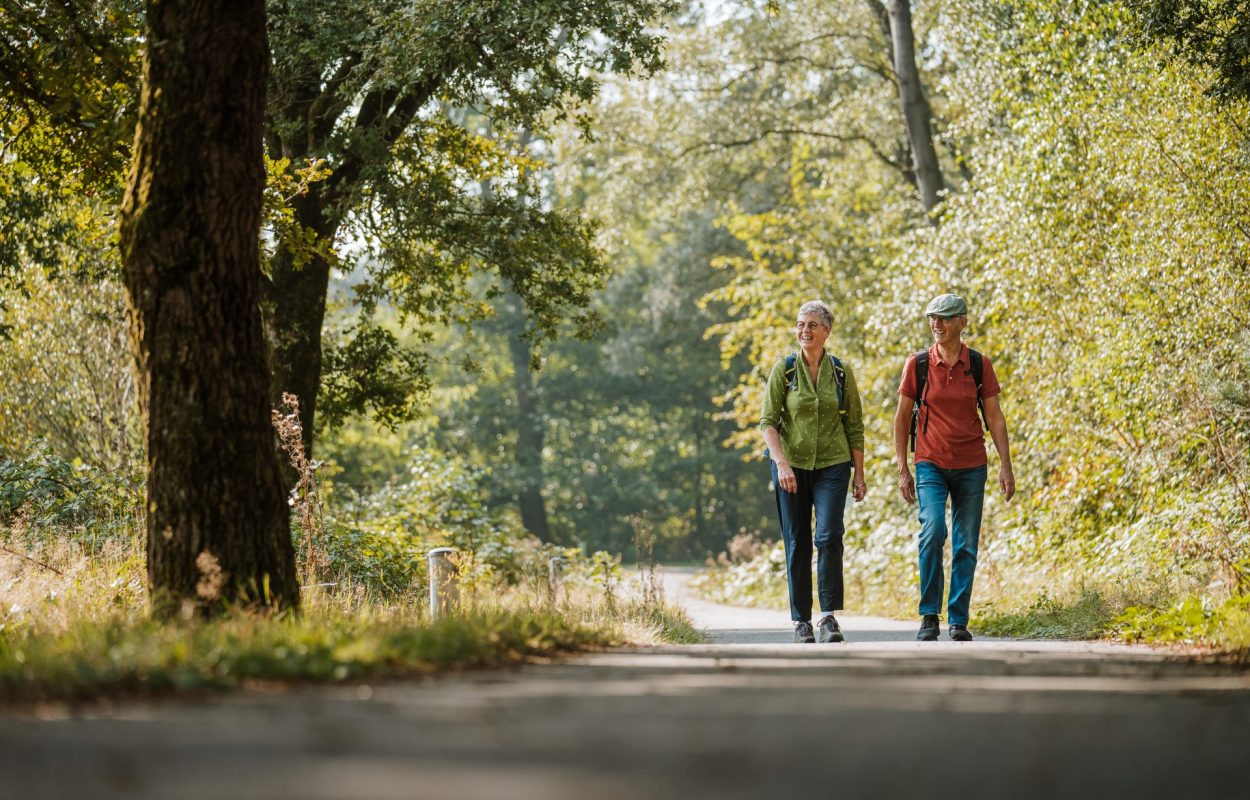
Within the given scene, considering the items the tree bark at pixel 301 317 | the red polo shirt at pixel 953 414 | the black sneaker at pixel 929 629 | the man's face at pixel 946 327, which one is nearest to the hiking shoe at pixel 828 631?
the black sneaker at pixel 929 629

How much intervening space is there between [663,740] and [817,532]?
229 inches

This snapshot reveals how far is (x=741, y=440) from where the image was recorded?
29.7 meters

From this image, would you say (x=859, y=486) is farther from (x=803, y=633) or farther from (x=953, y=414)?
(x=803, y=633)

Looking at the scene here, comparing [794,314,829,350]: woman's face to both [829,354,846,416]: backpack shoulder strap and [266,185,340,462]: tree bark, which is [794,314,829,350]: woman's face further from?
[266,185,340,462]: tree bark

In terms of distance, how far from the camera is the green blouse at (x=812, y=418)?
924 cm

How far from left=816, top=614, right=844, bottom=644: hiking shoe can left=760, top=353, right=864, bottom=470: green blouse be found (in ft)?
3.27

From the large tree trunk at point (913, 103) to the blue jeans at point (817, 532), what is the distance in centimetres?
1488

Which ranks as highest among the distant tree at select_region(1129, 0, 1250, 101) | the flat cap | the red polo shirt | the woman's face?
the distant tree at select_region(1129, 0, 1250, 101)

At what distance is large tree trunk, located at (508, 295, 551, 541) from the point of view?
192 ft

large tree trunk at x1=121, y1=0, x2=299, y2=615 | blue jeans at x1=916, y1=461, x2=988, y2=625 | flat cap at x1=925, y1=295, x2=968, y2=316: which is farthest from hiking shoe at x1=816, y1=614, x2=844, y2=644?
large tree trunk at x1=121, y1=0, x2=299, y2=615

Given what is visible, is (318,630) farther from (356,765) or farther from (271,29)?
Answer: (271,29)

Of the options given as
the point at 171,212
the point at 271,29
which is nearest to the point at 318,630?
the point at 171,212

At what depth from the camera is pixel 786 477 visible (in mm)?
9094

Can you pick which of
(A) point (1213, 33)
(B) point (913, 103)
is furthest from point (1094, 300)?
(B) point (913, 103)
